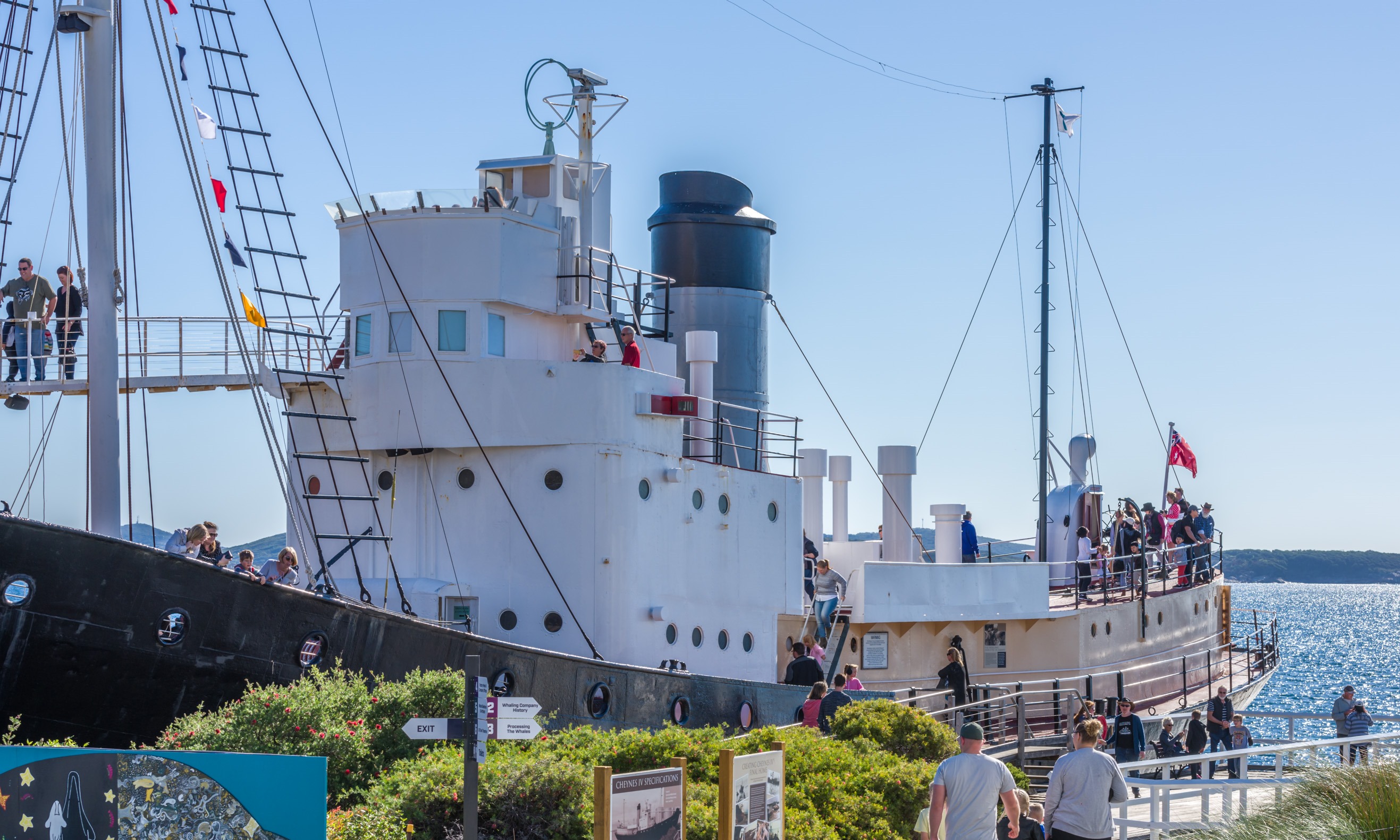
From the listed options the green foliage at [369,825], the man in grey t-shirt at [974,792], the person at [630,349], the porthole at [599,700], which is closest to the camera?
the green foliage at [369,825]

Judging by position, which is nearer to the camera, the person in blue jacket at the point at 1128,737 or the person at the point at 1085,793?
the person at the point at 1085,793

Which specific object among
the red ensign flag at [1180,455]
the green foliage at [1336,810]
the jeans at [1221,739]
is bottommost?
the jeans at [1221,739]

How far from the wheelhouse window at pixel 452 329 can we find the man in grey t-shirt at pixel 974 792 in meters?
7.77

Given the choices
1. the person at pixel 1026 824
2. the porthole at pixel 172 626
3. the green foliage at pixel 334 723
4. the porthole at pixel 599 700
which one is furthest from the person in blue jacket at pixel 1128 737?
the porthole at pixel 172 626

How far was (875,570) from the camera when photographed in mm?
19125

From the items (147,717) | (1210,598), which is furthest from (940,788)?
(1210,598)

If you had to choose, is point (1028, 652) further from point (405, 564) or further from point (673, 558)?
point (405, 564)

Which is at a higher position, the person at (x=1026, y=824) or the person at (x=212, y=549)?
the person at (x=212, y=549)

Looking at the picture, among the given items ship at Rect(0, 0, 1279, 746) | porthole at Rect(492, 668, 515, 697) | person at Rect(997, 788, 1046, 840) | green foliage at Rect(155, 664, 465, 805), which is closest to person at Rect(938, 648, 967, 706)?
ship at Rect(0, 0, 1279, 746)

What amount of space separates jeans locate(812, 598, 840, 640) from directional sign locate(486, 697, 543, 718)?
10482 millimetres

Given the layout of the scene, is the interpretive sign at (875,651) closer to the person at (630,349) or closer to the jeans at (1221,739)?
the jeans at (1221,739)

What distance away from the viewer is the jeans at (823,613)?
1847 cm

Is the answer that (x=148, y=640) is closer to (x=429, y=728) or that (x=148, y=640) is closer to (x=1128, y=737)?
Result: (x=429, y=728)

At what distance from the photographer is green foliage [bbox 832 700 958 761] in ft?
43.9
